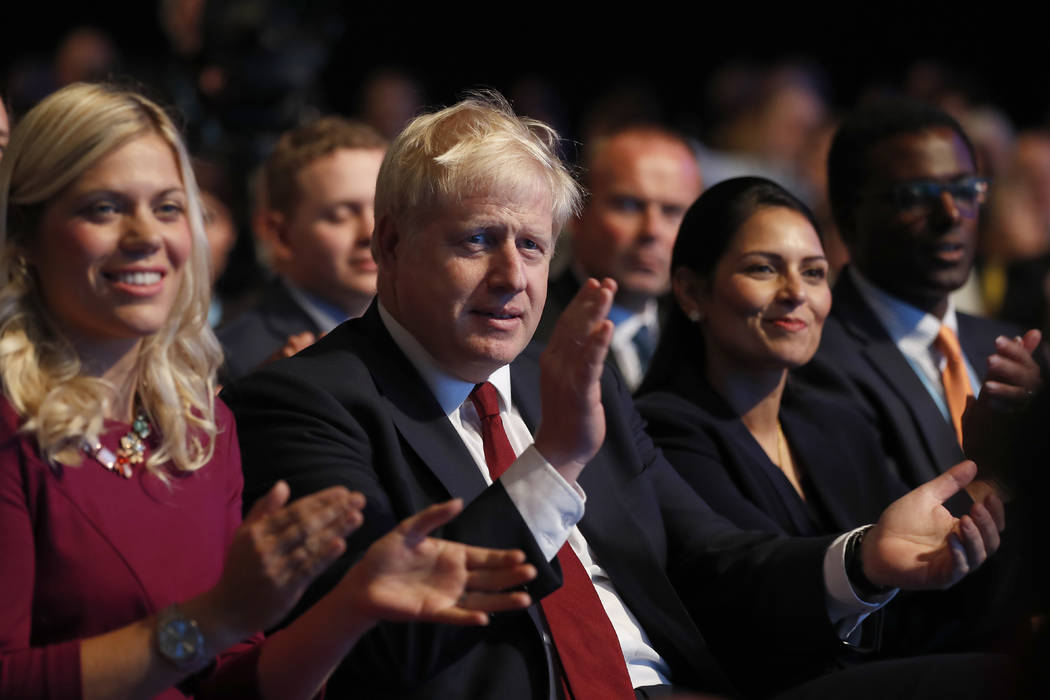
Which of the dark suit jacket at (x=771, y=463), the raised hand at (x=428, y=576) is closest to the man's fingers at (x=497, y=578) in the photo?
the raised hand at (x=428, y=576)

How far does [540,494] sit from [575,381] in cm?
18

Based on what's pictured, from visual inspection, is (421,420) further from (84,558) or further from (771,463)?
(771,463)

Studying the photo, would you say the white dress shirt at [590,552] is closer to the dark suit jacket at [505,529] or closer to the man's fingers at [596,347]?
the dark suit jacket at [505,529]

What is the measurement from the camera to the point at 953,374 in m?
3.42

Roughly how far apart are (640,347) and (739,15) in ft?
18.6

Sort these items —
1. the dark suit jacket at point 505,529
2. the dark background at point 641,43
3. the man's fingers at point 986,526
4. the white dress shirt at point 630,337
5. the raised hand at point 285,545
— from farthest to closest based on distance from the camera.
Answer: the dark background at point 641,43 → the white dress shirt at point 630,337 → the man's fingers at point 986,526 → the dark suit jacket at point 505,529 → the raised hand at point 285,545

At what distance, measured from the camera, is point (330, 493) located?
1715 mm

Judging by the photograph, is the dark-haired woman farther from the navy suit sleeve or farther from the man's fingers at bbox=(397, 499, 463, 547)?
the man's fingers at bbox=(397, 499, 463, 547)

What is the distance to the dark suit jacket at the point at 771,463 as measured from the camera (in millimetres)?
2814

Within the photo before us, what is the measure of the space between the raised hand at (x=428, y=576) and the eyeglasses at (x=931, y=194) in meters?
1.99

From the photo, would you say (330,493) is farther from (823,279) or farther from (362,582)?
(823,279)

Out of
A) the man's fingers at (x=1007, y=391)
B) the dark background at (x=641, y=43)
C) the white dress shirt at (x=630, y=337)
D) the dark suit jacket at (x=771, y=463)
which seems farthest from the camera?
the dark background at (x=641, y=43)

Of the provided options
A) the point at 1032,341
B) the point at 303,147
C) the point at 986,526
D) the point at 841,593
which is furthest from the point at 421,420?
the point at 303,147

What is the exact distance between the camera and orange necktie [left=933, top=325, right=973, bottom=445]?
3.37 meters
